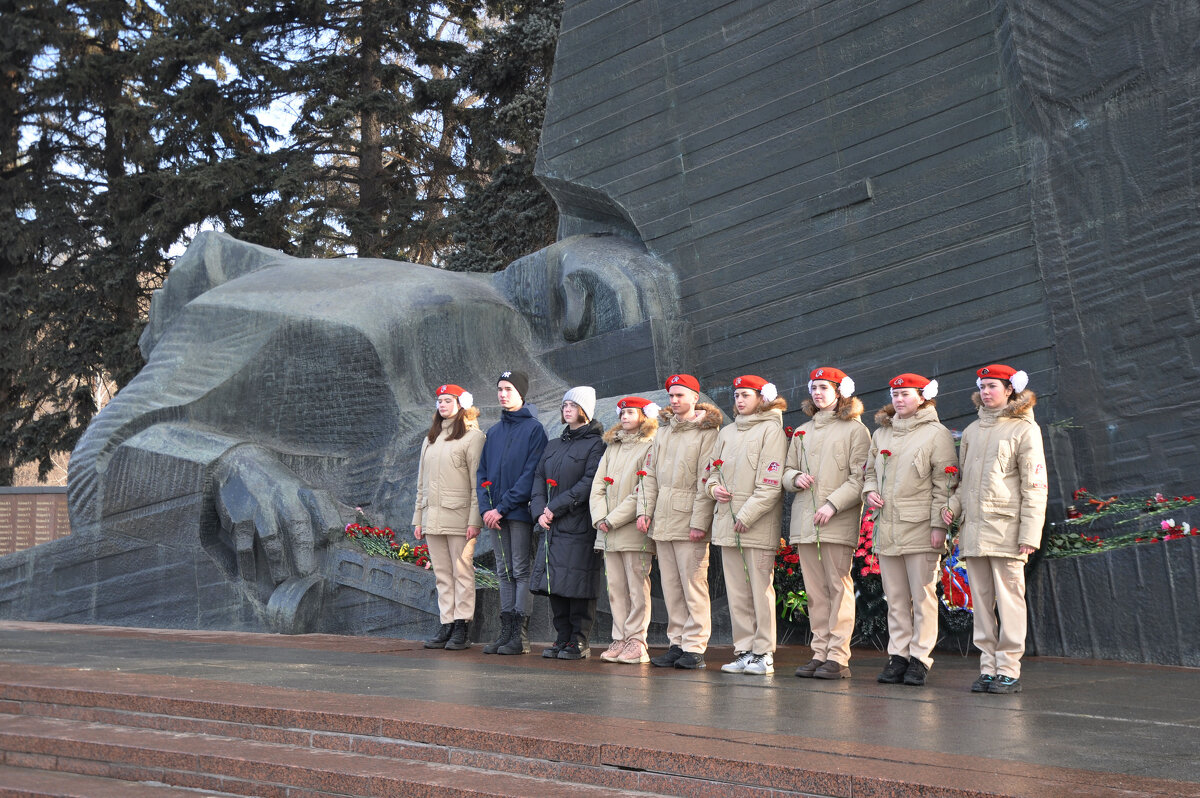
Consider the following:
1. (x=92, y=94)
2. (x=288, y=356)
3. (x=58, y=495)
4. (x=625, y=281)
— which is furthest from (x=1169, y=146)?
(x=92, y=94)

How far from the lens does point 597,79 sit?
1045 cm

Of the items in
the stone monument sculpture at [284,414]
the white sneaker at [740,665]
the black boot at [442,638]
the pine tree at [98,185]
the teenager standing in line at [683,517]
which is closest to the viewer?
the white sneaker at [740,665]

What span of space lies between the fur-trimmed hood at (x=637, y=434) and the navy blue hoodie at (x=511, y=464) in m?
0.43

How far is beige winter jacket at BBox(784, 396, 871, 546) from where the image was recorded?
5918 millimetres

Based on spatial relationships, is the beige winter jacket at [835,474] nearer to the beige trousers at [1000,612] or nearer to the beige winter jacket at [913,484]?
the beige winter jacket at [913,484]

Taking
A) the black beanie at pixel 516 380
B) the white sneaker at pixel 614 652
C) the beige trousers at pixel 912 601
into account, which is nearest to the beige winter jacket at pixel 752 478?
the beige trousers at pixel 912 601

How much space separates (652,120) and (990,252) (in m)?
3.17

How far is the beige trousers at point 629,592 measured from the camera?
661 cm

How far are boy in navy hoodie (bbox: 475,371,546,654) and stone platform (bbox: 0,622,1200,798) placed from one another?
0.63 meters

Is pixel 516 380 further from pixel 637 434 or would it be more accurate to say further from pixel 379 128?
pixel 379 128

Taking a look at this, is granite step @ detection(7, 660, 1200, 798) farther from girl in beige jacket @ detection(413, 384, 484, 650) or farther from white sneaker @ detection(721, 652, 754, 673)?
girl in beige jacket @ detection(413, 384, 484, 650)

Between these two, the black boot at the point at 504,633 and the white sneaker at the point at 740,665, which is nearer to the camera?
the white sneaker at the point at 740,665

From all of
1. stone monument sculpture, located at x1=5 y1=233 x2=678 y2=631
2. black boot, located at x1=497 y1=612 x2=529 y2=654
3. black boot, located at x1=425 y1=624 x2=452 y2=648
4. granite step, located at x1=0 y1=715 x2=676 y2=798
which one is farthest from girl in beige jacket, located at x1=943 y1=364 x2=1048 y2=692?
stone monument sculpture, located at x1=5 y1=233 x2=678 y2=631

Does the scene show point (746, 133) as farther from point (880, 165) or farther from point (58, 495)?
point (58, 495)
